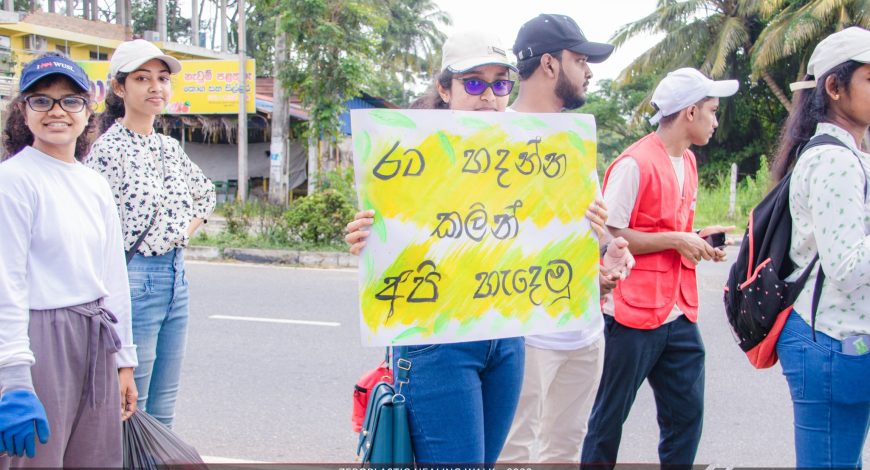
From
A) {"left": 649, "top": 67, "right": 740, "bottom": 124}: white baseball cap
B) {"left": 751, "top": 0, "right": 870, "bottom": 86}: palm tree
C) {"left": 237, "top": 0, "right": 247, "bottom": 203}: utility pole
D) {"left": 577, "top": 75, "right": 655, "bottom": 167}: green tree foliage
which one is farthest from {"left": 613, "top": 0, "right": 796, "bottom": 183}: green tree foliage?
{"left": 649, "top": 67, "right": 740, "bottom": 124}: white baseball cap

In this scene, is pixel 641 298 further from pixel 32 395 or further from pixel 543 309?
pixel 32 395

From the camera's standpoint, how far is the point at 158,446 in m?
2.43

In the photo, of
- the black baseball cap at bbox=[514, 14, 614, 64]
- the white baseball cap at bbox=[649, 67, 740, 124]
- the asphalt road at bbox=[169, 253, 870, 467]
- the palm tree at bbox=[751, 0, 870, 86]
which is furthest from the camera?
the palm tree at bbox=[751, 0, 870, 86]

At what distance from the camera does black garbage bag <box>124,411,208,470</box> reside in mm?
2383

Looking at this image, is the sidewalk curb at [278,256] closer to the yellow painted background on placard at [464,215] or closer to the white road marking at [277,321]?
the white road marking at [277,321]

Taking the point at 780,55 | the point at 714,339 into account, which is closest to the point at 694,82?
the point at 714,339

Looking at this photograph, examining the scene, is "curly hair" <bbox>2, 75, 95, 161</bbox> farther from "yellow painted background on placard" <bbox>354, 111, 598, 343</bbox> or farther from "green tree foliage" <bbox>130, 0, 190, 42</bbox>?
"green tree foliage" <bbox>130, 0, 190, 42</bbox>

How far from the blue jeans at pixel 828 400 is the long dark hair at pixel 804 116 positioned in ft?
1.75

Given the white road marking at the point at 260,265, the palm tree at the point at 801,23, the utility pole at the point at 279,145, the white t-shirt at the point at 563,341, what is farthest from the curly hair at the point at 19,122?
the palm tree at the point at 801,23

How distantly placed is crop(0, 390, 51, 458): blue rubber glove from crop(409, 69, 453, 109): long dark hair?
1357 millimetres

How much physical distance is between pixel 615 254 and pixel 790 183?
1.92 ft

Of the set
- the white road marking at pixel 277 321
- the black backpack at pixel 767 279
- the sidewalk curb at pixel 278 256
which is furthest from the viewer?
the sidewalk curb at pixel 278 256

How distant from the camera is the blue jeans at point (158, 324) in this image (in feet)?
9.20

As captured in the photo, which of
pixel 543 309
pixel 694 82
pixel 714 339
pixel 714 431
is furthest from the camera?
pixel 714 339
